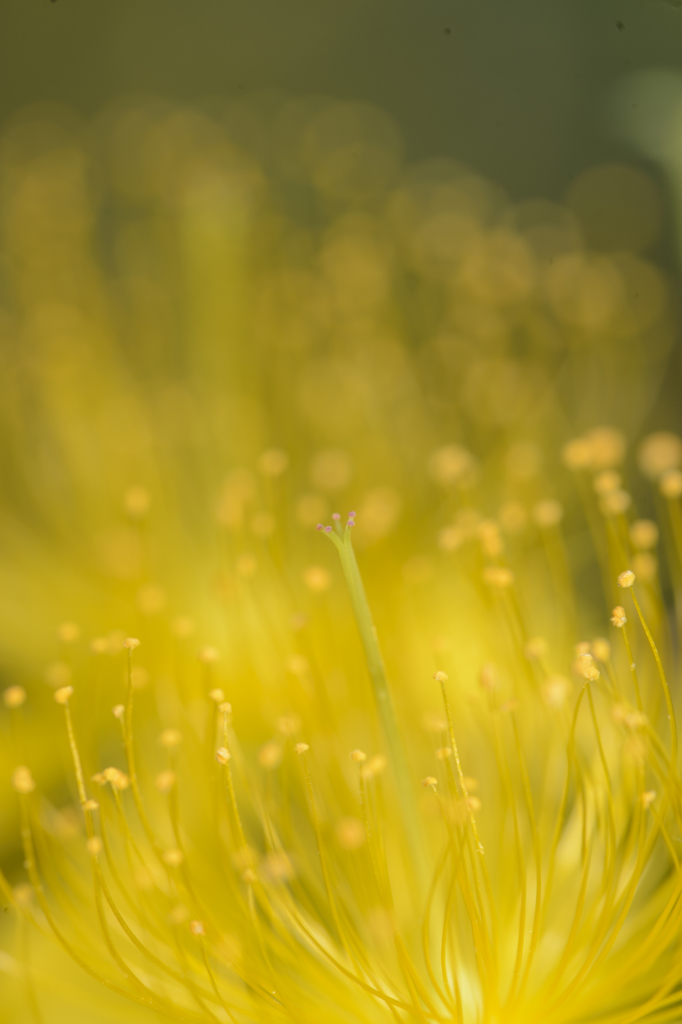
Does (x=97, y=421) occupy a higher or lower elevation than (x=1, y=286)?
lower

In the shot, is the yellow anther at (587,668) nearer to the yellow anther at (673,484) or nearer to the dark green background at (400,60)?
the yellow anther at (673,484)

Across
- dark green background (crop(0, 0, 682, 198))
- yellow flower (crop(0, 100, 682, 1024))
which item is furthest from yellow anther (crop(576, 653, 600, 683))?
dark green background (crop(0, 0, 682, 198))

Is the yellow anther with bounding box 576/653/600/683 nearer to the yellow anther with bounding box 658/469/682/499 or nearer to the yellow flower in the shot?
the yellow flower

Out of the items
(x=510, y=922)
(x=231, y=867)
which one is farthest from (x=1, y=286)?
(x=510, y=922)

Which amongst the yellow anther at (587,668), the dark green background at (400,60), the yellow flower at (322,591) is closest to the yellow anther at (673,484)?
the yellow flower at (322,591)

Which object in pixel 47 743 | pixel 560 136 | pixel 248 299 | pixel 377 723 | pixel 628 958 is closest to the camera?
pixel 628 958

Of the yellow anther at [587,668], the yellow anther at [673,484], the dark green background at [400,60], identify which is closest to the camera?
the yellow anther at [587,668]

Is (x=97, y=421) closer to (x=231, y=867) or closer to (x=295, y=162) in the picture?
(x=295, y=162)

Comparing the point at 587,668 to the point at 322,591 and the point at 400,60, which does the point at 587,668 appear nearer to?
the point at 322,591
